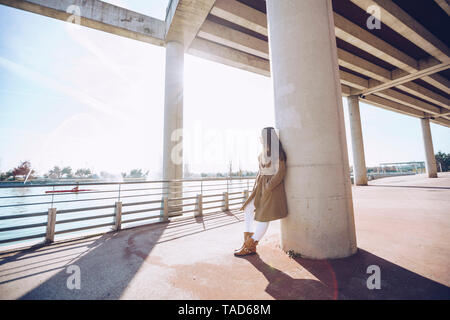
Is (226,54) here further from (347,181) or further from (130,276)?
(130,276)

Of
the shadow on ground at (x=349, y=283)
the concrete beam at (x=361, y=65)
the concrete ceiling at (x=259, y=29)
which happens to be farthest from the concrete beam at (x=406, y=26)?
the shadow on ground at (x=349, y=283)

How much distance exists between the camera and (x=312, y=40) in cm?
293

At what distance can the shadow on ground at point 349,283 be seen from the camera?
183 centimetres

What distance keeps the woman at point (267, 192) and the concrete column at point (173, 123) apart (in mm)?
6024

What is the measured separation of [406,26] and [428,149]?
68.5 ft

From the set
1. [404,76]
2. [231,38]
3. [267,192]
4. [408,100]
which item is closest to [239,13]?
[231,38]

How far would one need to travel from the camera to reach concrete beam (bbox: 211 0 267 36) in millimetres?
8484

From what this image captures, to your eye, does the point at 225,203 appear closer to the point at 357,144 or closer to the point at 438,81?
the point at 357,144

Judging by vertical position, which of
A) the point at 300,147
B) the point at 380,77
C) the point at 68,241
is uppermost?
the point at 380,77

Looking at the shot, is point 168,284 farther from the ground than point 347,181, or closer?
closer

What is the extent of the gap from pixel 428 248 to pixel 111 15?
1278 cm

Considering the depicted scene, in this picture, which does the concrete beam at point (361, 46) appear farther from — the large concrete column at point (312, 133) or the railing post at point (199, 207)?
the railing post at point (199, 207)

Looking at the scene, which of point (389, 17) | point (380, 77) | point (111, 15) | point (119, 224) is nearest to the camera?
point (119, 224)

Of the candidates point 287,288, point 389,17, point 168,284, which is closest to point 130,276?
point 168,284
